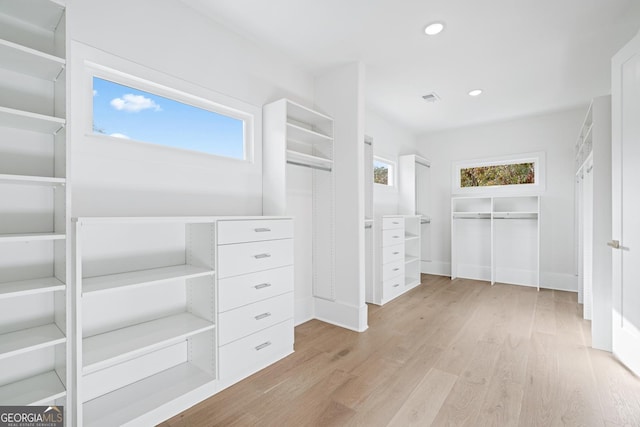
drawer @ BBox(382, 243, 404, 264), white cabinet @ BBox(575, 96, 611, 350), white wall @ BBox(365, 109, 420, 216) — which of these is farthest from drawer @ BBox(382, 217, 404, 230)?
white cabinet @ BBox(575, 96, 611, 350)

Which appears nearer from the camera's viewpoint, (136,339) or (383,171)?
(136,339)

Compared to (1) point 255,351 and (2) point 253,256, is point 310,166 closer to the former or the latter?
(2) point 253,256

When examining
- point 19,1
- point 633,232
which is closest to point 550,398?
point 633,232

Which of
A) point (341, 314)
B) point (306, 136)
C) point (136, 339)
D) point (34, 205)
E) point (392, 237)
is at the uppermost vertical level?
point (306, 136)

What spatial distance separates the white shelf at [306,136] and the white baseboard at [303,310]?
1690mm

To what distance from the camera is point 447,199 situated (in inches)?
211

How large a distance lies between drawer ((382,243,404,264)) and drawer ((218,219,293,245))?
5.65 feet

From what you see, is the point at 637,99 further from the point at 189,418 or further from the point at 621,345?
the point at 189,418

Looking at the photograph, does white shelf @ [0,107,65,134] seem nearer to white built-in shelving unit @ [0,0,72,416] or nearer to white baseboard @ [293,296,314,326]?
white built-in shelving unit @ [0,0,72,416]

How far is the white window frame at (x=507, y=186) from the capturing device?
455 cm

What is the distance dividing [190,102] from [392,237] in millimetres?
2814

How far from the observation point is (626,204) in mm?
2072

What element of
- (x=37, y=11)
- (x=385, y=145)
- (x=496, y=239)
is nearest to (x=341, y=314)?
(x=385, y=145)

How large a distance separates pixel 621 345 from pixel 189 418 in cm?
307
